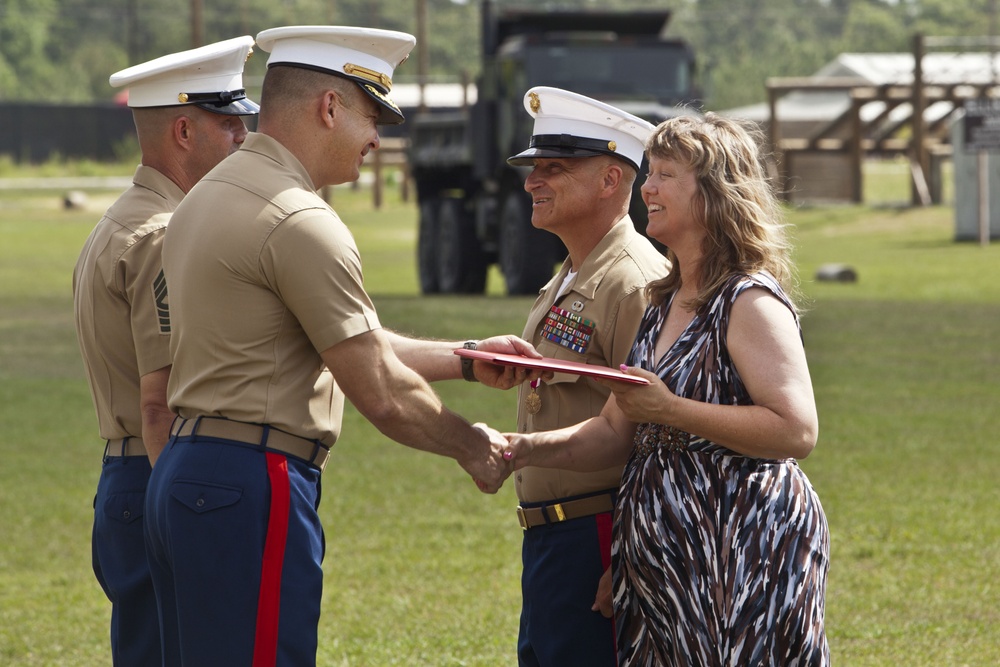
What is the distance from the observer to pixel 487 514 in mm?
8367

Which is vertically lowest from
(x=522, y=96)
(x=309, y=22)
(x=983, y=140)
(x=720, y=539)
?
(x=983, y=140)

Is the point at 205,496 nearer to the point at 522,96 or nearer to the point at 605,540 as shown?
the point at 605,540

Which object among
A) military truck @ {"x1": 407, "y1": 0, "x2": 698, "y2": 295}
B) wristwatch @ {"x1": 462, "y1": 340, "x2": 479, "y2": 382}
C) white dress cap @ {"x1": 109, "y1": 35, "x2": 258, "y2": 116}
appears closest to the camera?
white dress cap @ {"x1": 109, "y1": 35, "x2": 258, "y2": 116}

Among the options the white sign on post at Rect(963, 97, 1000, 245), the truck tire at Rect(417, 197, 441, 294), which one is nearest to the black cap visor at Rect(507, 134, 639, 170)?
the truck tire at Rect(417, 197, 441, 294)

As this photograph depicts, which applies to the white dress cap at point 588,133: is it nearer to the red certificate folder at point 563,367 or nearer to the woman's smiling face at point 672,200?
the woman's smiling face at point 672,200

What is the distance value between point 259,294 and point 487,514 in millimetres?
5280

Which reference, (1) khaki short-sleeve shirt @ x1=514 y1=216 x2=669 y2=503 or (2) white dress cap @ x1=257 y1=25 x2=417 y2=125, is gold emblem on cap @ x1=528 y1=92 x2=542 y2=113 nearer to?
(1) khaki short-sleeve shirt @ x1=514 y1=216 x2=669 y2=503

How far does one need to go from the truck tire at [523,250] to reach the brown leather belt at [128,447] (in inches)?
610

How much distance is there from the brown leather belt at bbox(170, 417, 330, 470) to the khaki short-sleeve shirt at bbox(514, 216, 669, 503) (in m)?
0.74

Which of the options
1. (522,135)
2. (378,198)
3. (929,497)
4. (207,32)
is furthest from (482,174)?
(207,32)

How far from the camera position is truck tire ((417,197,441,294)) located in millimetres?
22906

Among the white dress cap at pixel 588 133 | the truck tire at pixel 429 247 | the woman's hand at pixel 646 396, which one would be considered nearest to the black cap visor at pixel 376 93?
the white dress cap at pixel 588 133

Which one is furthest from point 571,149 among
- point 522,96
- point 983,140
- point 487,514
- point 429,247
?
point 983,140

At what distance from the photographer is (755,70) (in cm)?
10644
